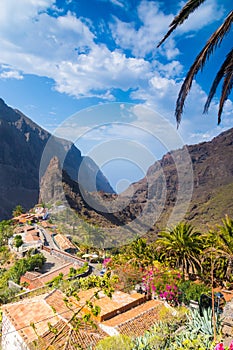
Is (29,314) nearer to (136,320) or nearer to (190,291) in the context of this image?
(136,320)

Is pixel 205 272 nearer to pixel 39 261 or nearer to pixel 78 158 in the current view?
pixel 39 261

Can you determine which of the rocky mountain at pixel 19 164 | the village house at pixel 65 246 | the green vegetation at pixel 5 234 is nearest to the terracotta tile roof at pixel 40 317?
the village house at pixel 65 246

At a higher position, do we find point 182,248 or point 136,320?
point 182,248

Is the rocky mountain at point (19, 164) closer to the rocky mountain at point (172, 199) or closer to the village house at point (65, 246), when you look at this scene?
the rocky mountain at point (172, 199)

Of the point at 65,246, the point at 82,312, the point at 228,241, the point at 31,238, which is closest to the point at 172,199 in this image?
the point at 65,246

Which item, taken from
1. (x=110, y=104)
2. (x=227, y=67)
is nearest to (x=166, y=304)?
(x=227, y=67)

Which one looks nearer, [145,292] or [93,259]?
[145,292]

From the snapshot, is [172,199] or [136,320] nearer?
[136,320]
